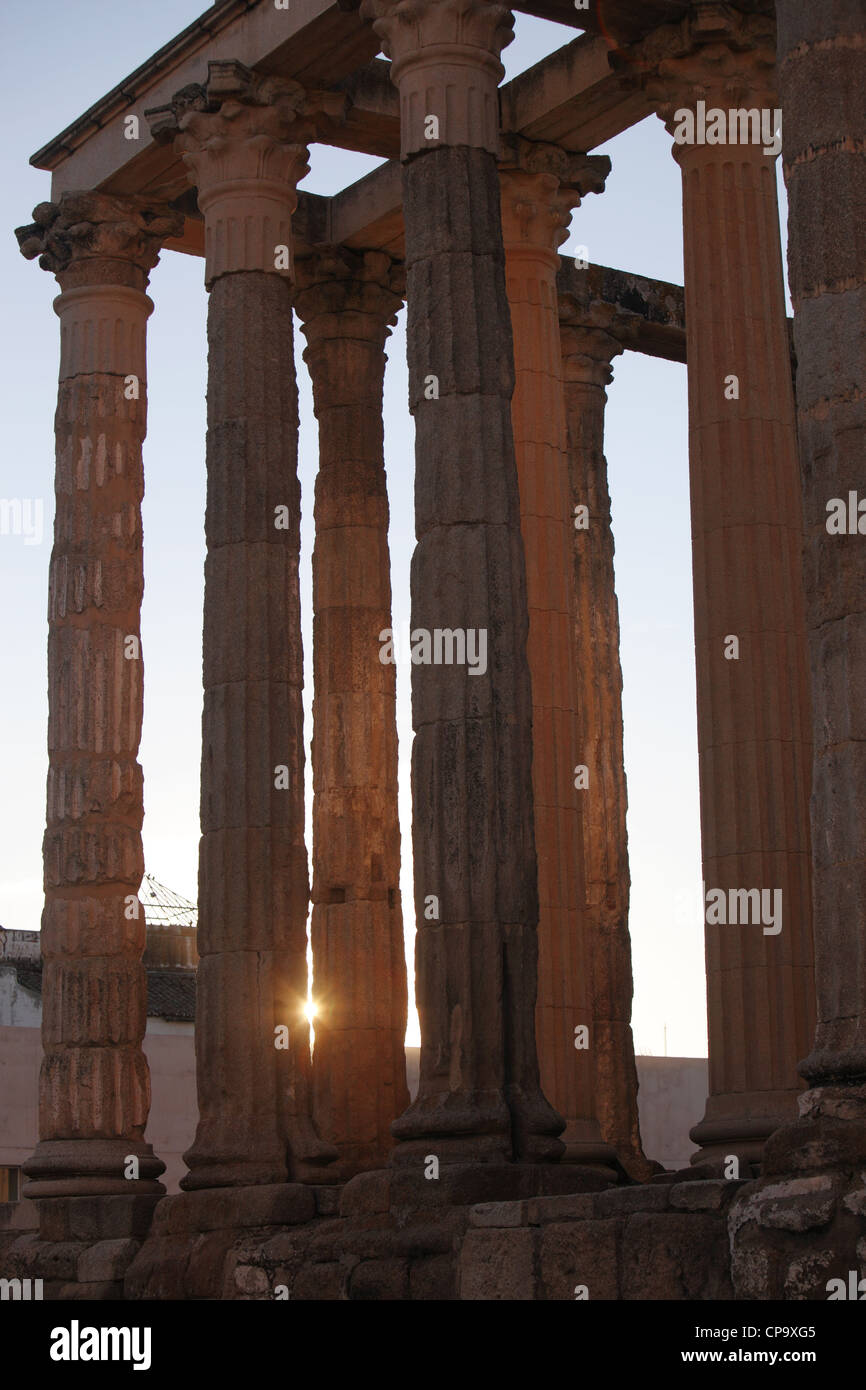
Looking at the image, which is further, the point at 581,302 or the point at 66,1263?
the point at 581,302

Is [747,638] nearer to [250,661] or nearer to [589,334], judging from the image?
[250,661]

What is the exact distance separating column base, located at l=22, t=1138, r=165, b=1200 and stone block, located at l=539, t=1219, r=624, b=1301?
37.1 ft

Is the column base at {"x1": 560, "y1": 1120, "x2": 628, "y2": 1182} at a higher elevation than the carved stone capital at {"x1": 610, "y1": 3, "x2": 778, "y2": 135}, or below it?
below

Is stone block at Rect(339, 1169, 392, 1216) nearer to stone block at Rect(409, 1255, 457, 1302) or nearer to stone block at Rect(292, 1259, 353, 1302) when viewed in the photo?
stone block at Rect(292, 1259, 353, 1302)

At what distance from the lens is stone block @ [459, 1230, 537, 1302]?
21281 mm

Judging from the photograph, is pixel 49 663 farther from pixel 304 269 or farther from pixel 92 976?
pixel 304 269

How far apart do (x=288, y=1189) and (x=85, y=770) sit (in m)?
8.05

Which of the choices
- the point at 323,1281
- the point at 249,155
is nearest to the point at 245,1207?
the point at 323,1281

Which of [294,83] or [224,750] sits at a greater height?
[294,83]

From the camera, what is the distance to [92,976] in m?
32.4

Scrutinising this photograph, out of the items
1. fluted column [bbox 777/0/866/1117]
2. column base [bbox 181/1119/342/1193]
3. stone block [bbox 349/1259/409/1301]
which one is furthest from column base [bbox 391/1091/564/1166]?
fluted column [bbox 777/0/866/1117]

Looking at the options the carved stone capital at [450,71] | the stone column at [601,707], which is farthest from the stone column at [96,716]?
the carved stone capital at [450,71]
